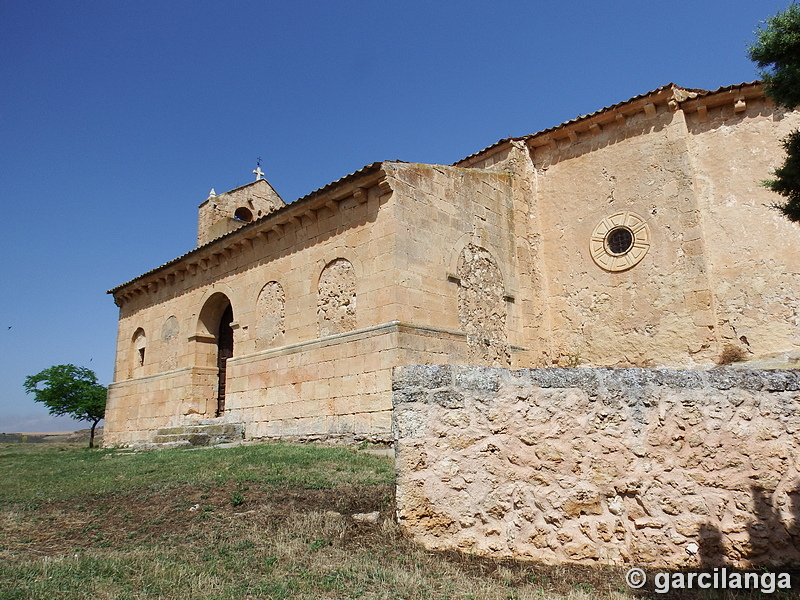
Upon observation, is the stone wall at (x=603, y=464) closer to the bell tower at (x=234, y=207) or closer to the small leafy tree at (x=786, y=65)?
the small leafy tree at (x=786, y=65)

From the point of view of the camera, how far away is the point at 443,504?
440 centimetres

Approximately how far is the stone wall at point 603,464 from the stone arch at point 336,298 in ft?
22.2

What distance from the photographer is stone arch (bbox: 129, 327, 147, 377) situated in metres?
18.5

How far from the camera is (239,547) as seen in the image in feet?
14.6

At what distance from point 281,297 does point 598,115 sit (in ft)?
26.2

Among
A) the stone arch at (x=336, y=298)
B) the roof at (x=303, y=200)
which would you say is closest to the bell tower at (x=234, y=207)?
the roof at (x=303, y=200)

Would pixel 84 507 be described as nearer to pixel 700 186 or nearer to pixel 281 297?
pixel 281 297

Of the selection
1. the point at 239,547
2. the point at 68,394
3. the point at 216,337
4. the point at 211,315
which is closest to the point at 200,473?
the point at 239,547

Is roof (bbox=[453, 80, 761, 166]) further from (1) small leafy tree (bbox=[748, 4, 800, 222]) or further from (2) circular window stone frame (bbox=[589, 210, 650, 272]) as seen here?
(1) small leafy tree (bbox=[748, 4, 800, 222])

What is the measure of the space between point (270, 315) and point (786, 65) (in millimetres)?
10539

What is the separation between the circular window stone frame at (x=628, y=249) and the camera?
1177 centimetres

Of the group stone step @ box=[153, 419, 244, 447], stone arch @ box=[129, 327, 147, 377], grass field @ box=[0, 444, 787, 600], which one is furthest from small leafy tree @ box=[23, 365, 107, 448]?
grass field @ box=[0, 444, 787, 600]

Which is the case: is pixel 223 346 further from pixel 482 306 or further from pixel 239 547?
pixel 239 547

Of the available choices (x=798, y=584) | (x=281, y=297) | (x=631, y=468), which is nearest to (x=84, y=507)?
(x=631, y=468)
